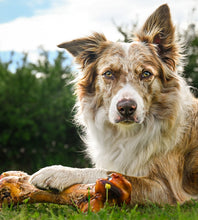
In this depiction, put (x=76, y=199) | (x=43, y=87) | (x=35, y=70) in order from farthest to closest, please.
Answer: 1. (x=35, y=70)
2. (x=43, y=87)
3. (x=76, y=199)

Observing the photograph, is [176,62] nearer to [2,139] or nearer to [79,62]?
[79,62]

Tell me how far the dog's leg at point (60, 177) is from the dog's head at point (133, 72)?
2.60 ft

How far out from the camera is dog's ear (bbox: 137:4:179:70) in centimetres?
499

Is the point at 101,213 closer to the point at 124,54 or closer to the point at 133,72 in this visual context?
the point at 133,72

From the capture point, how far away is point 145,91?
448 centimetres

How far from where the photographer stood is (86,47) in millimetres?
5305

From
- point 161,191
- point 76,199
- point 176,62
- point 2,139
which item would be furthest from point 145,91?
point 2,139

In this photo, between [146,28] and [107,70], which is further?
[146,28]

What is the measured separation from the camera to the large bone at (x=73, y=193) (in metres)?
3.31

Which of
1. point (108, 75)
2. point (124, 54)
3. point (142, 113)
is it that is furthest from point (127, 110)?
point (124, 54)

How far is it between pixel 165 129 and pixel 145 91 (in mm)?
601

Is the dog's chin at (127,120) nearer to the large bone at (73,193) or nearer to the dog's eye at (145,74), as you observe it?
the dog's eye at (145,74)

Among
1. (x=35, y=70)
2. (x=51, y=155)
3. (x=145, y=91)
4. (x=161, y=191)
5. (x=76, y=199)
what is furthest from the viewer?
(x=35, y=70)

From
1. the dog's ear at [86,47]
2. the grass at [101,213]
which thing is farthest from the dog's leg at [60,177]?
→ the dog's ear at [86,47]
